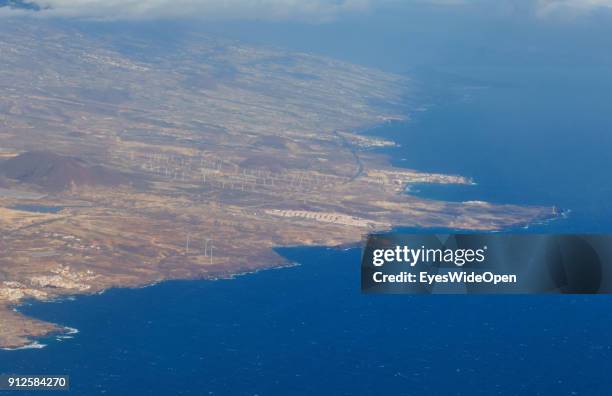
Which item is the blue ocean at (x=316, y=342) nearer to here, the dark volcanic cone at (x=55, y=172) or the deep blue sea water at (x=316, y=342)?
the deep blue sea water at (x=316, y=342)

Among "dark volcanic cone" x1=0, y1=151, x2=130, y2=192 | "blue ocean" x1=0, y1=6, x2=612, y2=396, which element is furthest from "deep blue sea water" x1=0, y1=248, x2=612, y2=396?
"dark volcanic cone" x1=0, y1=151, x2=130, y2=192

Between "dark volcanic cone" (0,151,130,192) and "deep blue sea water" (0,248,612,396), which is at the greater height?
"dark volcanic cone" (0,151,130,192)

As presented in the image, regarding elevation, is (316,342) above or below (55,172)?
below

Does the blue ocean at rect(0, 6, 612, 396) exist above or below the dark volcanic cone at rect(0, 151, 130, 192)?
below

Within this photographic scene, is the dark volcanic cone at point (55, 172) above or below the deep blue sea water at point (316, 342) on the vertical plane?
above

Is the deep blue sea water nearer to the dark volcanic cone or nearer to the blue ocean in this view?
the blue ocean

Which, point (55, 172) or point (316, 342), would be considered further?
point (55, 172)

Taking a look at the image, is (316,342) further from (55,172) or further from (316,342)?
(55,172)

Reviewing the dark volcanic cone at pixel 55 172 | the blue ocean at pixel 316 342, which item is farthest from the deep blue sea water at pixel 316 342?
the dark volcanic cone at pixel 55 172

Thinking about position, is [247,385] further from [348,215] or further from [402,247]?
[348,215]

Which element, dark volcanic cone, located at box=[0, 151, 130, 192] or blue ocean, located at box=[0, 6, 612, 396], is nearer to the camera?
blue ocean, located at box=[0, 6, 612, 396]

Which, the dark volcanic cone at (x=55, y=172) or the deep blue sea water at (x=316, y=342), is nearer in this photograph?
the deep blue sea water at (x=316, y=342)

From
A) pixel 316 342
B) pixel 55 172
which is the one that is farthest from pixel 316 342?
pixel 55 172
